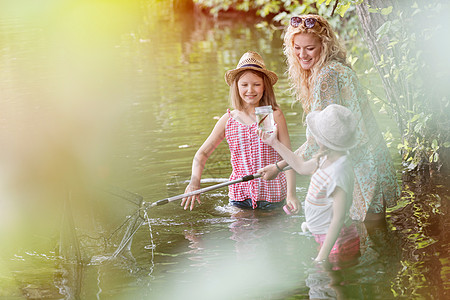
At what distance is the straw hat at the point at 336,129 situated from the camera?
3980 mm

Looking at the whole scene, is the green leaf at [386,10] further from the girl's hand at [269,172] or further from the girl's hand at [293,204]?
the girl's hand at [269,172]

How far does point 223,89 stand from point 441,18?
598 centimetres

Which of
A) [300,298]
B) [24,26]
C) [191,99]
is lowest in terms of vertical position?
[300,298]

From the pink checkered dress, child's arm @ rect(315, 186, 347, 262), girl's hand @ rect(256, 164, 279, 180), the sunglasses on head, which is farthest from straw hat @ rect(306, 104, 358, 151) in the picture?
the pink checkered dress

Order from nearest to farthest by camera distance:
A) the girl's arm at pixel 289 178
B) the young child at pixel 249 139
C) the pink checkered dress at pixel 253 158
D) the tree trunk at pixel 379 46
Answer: the girl's arm at pixel 289 178 < the young child at pixel 249 139 < the pink checkered dress at pixel 253 158 < the tree trunk at pixel 379 46

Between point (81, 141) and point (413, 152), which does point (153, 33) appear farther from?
point (413, 152)

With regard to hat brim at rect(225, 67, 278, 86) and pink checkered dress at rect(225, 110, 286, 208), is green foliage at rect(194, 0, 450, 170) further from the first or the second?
pink checkered dress at rect(225, 110, 286, 208)

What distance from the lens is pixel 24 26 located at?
78.5 feet

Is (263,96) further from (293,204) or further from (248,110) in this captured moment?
(293,204)

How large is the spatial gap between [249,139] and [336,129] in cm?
164

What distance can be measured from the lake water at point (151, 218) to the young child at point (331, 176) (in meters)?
0.33

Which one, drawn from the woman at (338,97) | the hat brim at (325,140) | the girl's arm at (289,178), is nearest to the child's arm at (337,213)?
the hat brim at (325,140)

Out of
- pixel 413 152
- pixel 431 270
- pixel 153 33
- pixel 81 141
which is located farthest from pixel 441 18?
pixel 153 33

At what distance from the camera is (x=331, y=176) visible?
402 centimetres
